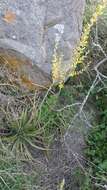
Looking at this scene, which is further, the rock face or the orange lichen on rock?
the orange lichen on rock

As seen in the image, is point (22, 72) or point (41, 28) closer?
point (41, 28)

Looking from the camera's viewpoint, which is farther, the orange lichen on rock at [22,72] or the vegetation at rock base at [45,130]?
the orange lichen on rock at [22,72]

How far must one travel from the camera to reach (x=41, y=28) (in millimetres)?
3559

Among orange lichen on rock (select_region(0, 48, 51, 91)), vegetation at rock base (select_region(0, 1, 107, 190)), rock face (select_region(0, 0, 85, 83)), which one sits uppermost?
rock face (select_region(0, 0, 85, 83))

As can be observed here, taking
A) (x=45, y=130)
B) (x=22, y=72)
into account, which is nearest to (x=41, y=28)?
(x=22, y=72)

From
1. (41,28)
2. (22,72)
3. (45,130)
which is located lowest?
(45,130)

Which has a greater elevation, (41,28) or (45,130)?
(41,28)

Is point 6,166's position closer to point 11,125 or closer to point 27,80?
point 11,125

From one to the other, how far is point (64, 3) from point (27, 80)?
676 mm

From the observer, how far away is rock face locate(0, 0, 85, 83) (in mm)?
3502

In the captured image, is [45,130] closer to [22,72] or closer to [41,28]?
[22,72]

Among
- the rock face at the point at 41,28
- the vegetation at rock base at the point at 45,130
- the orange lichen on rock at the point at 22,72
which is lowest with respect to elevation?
the vegetation at rock base at the point at 45,130

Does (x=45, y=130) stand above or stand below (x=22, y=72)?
below

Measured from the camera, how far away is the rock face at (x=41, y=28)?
138 inches
